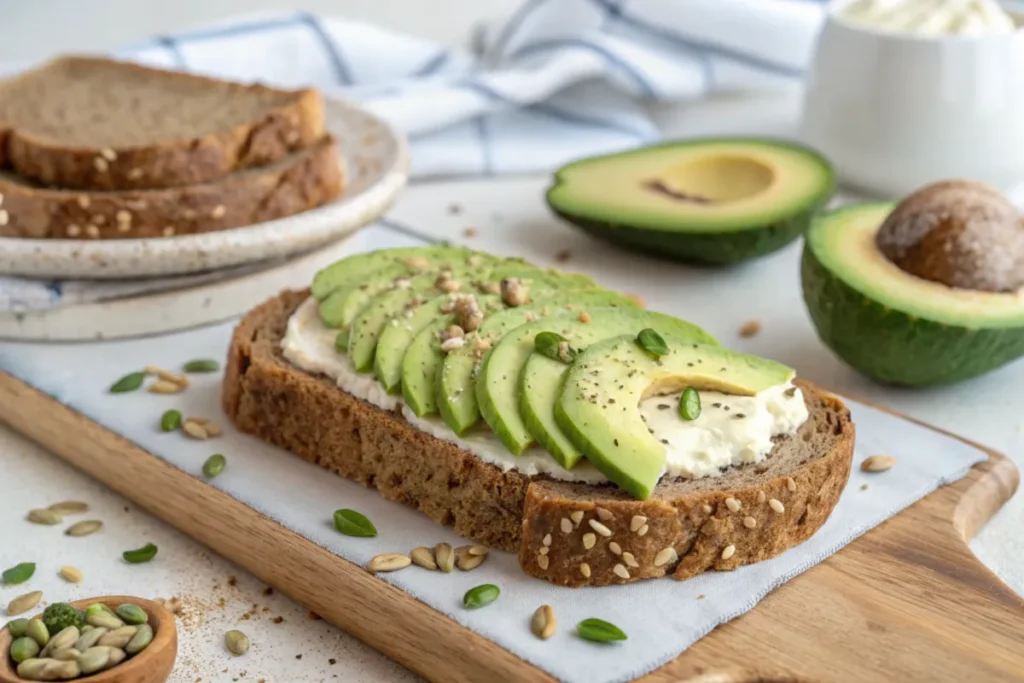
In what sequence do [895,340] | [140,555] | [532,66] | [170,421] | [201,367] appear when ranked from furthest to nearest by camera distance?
[532,66] → [201,367] → [895,340] → [170,421] → [140,555]

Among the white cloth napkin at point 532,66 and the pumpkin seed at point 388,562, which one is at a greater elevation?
the white cloth napkin at point 532,66

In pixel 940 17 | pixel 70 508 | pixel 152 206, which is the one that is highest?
pixel 940 17

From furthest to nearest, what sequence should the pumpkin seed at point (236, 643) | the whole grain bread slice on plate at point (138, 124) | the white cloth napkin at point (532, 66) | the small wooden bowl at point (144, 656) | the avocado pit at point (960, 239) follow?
the white cloth napkin at point (532, 66)
the whole grain bread slice on plate at point (138, 124)
the avocado pit at point (960, 239)
the pumpkin seed at point (236, 643)
the small wooden bowl at point (144, 656)

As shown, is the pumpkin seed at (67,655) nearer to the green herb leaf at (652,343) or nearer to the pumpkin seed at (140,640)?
the pumpkin seed at (140,640)

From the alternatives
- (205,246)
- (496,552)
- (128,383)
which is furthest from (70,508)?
(496,552)

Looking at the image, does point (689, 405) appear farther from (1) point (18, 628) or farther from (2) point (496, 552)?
(1) point (18, 628)

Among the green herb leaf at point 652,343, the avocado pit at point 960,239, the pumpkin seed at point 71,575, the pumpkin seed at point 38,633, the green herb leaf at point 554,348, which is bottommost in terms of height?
the pumpkin seed at point 71,575

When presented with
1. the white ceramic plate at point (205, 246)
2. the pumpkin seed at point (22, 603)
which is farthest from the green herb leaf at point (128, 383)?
the pumpkin seed at point (22, 603)
